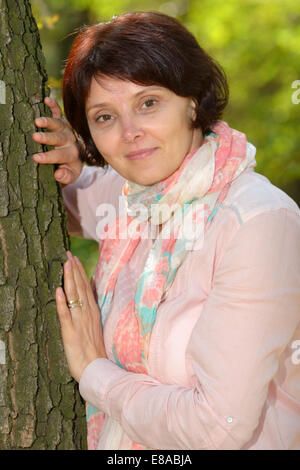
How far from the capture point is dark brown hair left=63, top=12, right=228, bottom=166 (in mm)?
1930

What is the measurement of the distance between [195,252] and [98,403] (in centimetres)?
60

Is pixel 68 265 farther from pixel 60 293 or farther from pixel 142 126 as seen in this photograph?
pixel 142 126

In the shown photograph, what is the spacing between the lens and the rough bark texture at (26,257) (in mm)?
1842

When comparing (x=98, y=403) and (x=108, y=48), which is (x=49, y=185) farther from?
(x=98, y=403)

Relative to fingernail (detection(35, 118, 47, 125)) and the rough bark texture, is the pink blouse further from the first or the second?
fingernail (detection(35, 118, 47, 125))

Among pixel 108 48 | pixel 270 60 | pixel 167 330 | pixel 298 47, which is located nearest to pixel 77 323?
pixel 167 330

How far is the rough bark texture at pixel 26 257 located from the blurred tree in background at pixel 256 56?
419 centimetres

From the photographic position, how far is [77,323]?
200cm

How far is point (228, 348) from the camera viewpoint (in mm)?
1666

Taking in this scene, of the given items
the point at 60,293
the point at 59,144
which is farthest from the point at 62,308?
the point at 59,144

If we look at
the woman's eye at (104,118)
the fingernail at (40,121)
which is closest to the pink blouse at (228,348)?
the woman's eye at (104,118)

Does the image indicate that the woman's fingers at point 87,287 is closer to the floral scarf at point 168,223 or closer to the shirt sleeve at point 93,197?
the floral scarf at point 168,223

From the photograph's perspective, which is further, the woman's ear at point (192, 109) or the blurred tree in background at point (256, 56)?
the blurred tree in background at point (256, 56)

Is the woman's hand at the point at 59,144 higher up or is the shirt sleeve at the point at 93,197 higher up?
the woman's hand at the point at 59,144
